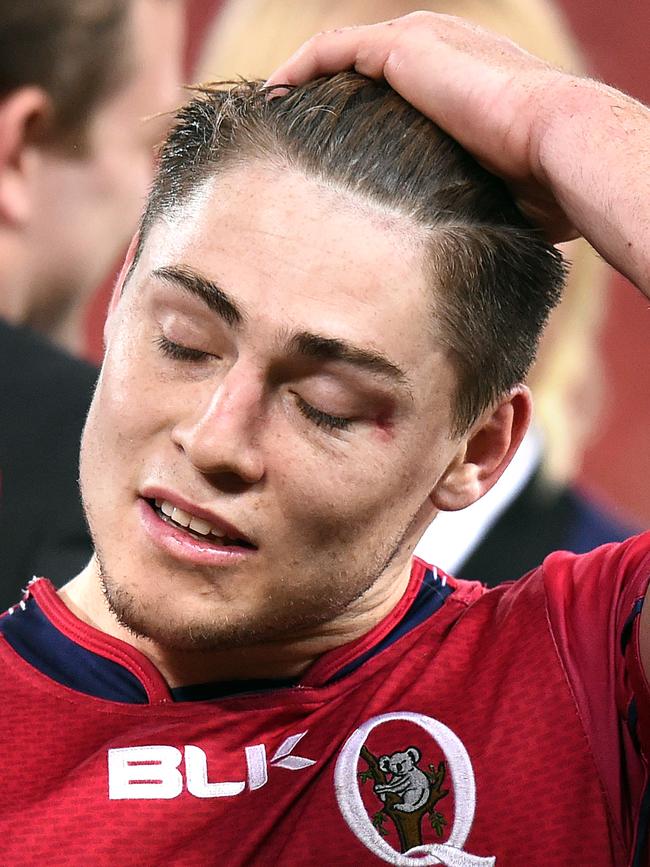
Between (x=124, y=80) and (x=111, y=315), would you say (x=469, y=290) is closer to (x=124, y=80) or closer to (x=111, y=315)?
(x=111, y=315)

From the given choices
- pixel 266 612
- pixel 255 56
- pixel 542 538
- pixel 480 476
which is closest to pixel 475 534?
pixel 542 538

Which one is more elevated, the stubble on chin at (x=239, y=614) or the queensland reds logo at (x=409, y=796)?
the stubble on chin at (x=239, y=614)

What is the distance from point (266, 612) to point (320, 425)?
174 millimetres

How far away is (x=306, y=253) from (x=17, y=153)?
60.8 inches

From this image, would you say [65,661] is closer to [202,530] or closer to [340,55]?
[202,530]

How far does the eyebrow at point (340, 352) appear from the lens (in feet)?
3.73

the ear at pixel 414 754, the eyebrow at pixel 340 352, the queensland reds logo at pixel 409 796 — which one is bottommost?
the queensland reds logo at pixel 409 796

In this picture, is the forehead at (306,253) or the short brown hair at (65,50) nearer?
the forehead at (306,253)

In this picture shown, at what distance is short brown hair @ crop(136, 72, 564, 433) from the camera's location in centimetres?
122

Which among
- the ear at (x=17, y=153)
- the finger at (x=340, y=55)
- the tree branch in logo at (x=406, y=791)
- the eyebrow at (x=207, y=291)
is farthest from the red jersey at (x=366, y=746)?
the ear at (x=17, y=153)

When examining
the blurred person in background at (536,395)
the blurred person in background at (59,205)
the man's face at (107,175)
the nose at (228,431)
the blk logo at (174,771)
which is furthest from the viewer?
the blurred person in background at (536,395)

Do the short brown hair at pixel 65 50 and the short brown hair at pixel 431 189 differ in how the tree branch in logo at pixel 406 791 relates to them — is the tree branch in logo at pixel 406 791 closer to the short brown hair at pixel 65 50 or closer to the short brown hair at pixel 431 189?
the short brown hair at pixel 431 189

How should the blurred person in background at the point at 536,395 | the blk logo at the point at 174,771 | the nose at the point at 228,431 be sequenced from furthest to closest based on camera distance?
the blurred person in background at the point at 536,395
the blk logo at the point at 174,771
the nose at the point at 228,431

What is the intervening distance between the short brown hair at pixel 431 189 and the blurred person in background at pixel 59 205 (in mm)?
996
